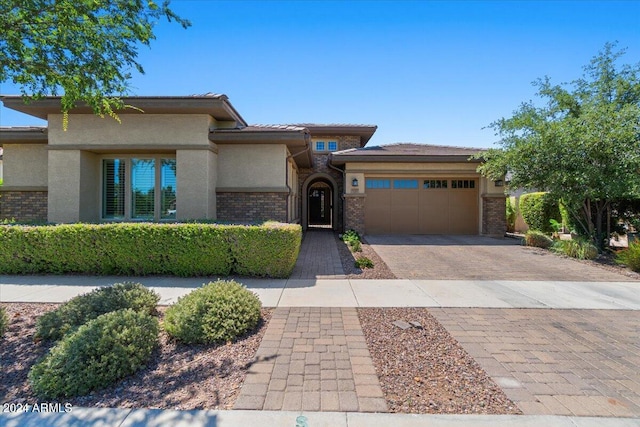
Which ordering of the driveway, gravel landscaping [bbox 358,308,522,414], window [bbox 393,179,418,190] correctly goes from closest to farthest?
1. gravel landscaping [bbox 358,308,522,414]
2. the driveway
3. window [bbox 393,179,418,190]

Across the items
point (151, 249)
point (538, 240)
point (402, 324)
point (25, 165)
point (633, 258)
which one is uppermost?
point (25, 165)

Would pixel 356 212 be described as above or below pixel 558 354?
above

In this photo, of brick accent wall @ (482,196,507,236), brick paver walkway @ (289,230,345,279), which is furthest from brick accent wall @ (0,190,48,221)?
brick accent wall @ (482,196,507,236)

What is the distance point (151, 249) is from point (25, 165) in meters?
7.04

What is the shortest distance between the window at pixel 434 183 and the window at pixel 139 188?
10.8 meters

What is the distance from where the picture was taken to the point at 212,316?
152 inches

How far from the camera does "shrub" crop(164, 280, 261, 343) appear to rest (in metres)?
3.71

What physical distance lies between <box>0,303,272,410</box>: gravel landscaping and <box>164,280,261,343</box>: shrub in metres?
0.13

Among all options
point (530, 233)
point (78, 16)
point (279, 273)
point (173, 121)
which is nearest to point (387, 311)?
point (279, 273)

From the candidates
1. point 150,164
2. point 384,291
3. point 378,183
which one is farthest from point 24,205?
point 378,183

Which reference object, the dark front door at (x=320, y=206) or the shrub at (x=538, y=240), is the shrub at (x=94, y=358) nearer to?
the shrub at (x=538, y=240)

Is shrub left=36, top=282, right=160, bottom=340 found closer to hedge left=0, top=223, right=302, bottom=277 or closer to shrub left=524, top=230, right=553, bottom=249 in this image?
hedge left=0, top=223, right=302, bottom=277

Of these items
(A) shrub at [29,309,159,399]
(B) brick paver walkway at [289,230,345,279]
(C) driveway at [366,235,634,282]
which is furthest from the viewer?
(C) driveway at [366,235,634,282]

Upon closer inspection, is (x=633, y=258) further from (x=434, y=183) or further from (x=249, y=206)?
(x=249, y=206)
